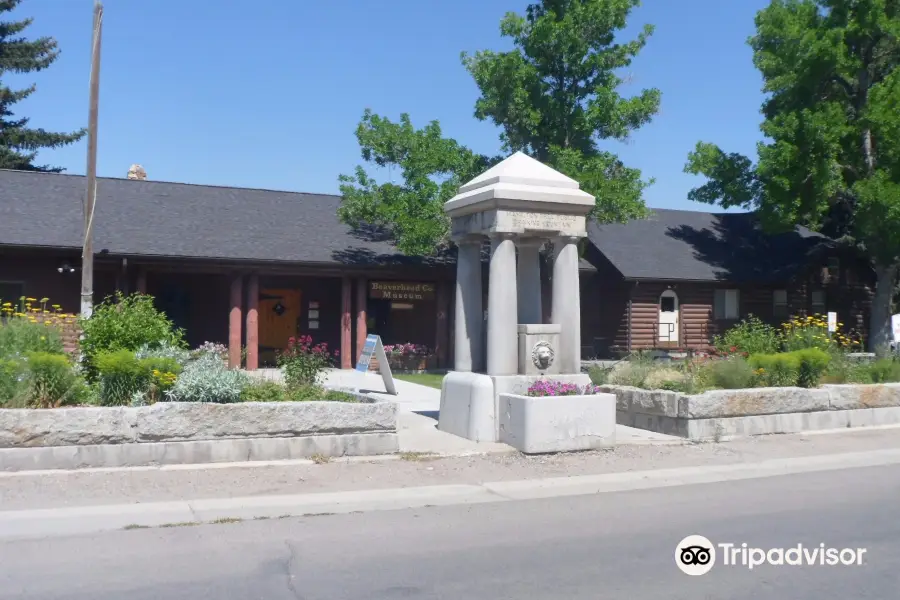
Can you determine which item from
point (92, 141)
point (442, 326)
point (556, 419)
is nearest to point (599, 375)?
point (556, 419)

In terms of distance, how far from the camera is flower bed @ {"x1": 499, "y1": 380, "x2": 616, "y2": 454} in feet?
34.2

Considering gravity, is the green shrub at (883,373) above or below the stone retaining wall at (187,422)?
above

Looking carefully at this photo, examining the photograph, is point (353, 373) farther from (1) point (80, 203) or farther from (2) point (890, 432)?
(2) point (890, 432)

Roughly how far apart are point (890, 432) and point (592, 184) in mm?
9912

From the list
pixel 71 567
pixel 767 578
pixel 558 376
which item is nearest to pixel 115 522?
pixel 71 567

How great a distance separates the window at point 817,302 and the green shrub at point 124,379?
A: 2636 cm

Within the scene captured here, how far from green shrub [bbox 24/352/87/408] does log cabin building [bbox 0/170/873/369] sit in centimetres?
920

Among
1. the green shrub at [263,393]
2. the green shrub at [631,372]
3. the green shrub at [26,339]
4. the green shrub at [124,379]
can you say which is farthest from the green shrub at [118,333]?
the green shrub at [631,372]

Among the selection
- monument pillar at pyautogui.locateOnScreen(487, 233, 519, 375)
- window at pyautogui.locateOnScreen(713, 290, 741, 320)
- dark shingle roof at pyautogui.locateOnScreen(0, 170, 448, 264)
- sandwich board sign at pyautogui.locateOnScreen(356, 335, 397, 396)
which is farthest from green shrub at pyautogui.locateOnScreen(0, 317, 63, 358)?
window at pyautogui.locateOnScreen(713, 290, 741, 320)

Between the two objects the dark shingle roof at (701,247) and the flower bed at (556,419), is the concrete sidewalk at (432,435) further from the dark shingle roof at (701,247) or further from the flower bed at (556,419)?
the dark shingle roof at (701,247)

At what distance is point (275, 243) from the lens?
73.2 ft

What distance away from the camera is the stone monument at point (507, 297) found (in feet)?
36.7

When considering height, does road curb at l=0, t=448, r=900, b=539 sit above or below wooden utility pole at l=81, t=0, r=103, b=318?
below

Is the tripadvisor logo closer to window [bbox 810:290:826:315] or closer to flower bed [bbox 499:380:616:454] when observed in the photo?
flower bed [bbox 499:380:616:454]
